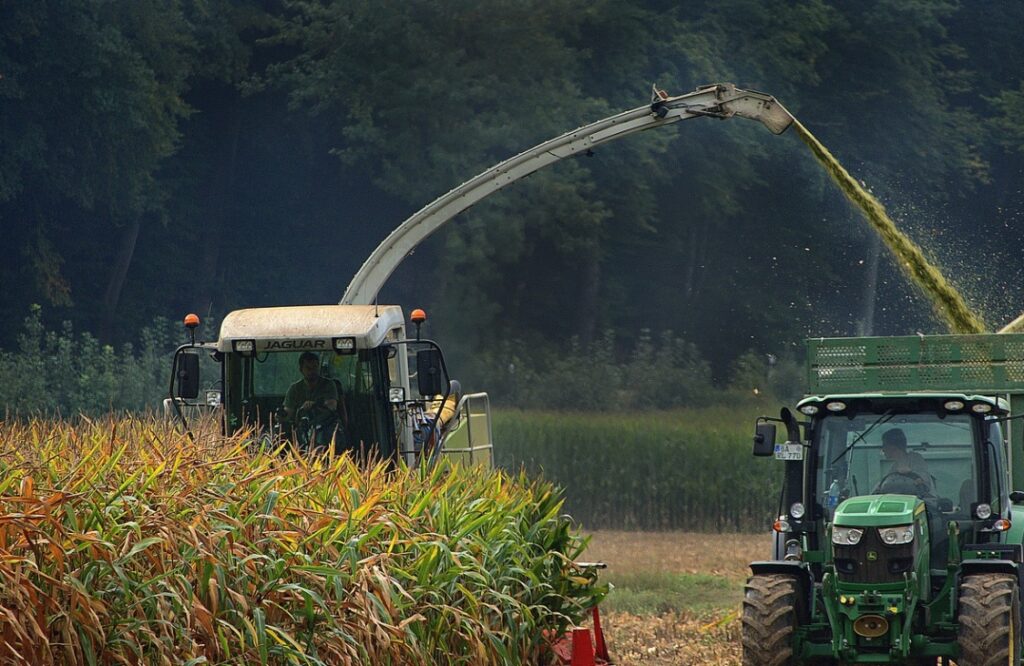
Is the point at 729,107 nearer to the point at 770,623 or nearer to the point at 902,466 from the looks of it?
the point at 902,466

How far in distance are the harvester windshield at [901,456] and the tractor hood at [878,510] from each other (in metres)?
0.31

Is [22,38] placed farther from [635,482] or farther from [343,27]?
[635,482]

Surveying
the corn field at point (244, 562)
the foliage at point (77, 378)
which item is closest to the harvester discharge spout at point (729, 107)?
the corn field at point (244, 562)

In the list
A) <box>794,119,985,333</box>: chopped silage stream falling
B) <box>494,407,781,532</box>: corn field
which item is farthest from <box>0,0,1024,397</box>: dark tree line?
<box>794,119,985,333</box>: chopped silage stream falling

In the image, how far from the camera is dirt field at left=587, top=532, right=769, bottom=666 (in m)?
12.2

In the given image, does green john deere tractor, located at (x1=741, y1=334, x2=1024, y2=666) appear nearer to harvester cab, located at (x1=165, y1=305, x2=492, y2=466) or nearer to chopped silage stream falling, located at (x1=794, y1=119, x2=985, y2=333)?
harvester cab, located at (x1=165, y1=305, x2=492, y2=466)

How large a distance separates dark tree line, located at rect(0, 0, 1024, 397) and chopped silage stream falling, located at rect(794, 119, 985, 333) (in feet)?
56.1

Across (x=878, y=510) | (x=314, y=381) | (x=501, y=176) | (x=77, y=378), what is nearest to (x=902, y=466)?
(x=878, y=510)

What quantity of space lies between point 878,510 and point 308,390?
4.63 metres

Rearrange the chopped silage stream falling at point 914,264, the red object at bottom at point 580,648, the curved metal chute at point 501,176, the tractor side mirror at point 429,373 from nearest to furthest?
the red object at bottom at point 580,648, the tractor side mirror at point 429,373, the chopped silage stream falling at point 914,264, the curved metal chute at point 501,176

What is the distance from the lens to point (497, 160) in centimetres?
3422

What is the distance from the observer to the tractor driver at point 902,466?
9398mm

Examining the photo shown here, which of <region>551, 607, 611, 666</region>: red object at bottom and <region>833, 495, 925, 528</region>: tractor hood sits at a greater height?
<region>833, 495, 925, 528</region>: tractor hood

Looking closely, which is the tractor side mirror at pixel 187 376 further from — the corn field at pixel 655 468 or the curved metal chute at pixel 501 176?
the corn field at pixel 655 468
